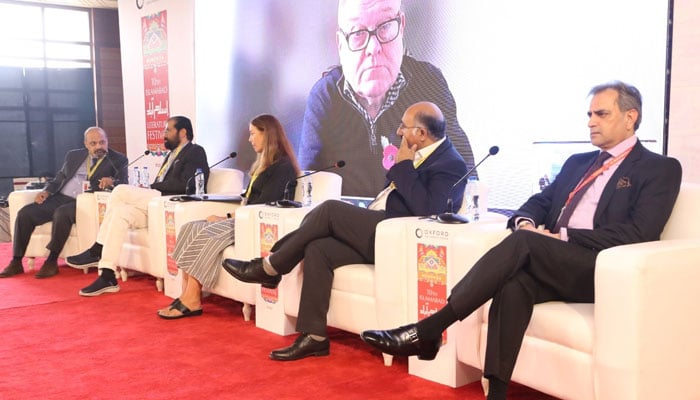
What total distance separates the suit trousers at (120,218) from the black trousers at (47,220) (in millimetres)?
737

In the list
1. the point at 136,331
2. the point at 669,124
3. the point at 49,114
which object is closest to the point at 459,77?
the point at 669,124

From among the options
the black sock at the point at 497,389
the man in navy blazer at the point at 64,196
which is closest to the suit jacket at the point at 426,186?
the black sock at the point at 497,389

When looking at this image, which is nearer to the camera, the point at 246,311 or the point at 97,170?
the point at 246,311

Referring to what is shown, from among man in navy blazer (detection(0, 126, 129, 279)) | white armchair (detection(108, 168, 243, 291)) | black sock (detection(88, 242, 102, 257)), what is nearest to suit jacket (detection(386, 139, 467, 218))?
white armchair (detection(108, 168, 243, 291))

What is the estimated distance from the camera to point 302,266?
11.4 feet

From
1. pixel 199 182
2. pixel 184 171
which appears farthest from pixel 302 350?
pixel 184 171

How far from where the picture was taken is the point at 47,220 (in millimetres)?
5734

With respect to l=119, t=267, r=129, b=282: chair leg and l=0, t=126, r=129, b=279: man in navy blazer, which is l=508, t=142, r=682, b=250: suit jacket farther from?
l=0, t=126, r=129, b=279: man in navy blazer

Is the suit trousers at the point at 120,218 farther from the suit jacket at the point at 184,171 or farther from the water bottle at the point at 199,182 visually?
the water bottle at the point at 199,182

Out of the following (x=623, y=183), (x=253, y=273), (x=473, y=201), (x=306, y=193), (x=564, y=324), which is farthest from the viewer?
(x=306, y=193)

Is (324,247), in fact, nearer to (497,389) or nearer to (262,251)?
(262,251)

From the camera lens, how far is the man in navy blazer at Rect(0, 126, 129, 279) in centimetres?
555

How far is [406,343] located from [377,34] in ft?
8.12

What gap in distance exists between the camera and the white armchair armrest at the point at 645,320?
6.74 feet
